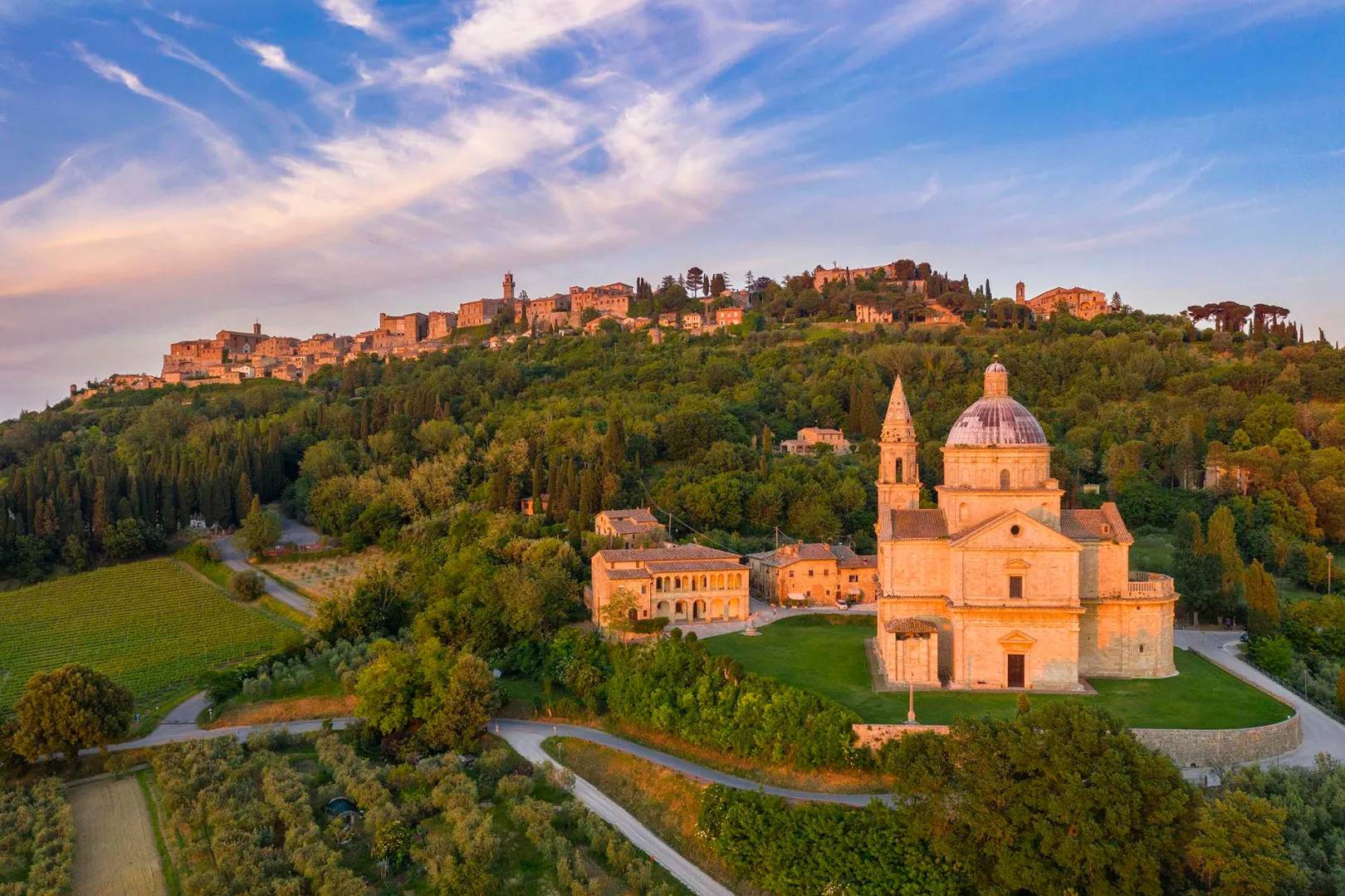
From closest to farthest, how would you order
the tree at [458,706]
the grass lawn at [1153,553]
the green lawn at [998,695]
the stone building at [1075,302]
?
the green lawn at [998,695]
the tree at [458,706]
the grass lawn at [1153,553]
the stone building at [1075,302]

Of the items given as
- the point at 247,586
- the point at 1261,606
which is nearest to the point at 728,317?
the point at 247,586

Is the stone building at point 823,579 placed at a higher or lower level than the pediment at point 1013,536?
lower

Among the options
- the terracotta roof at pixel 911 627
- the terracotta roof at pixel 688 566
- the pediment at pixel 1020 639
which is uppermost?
the terracotta roof at pixel 688 566

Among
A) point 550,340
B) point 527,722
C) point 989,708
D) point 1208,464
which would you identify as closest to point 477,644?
point 527,722

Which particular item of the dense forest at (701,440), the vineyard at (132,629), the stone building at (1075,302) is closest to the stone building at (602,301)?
the dense forest at (701,440)

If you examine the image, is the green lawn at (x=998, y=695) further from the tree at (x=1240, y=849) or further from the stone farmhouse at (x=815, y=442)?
the stone farmhouse at (x=815, y=442)

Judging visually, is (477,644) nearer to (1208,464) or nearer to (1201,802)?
(1201,802)
